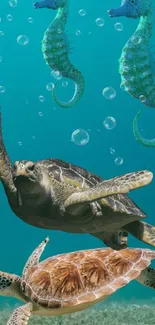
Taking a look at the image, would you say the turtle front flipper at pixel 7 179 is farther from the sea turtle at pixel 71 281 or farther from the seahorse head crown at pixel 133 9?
the seahorse head crown at pixel 133 9

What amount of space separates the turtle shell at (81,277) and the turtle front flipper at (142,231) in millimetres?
778

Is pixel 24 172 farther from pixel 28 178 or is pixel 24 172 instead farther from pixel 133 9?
pixel 133 9

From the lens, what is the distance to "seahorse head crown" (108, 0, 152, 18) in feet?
15.5

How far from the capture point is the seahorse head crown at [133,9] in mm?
4719

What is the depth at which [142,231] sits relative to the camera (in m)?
3.87

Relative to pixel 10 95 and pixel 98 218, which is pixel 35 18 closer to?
pixel 10 95

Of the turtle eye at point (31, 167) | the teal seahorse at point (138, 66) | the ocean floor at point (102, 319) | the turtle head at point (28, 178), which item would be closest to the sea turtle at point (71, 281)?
the teal seahorse at point (138, 66)

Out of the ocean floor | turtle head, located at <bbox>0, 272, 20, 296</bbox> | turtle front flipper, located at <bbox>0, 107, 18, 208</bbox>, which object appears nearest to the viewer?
turtle front flipper, located at <bbox>0, 107, 18, 208</bbox>

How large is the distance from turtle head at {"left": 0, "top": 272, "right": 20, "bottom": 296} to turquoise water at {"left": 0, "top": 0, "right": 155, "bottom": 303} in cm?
1011

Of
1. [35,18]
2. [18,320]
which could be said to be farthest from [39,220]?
[35,18]

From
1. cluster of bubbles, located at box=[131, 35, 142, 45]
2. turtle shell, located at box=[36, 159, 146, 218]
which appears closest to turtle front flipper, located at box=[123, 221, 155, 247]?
turtle shell, located at box=[36, 159, 146, 218]

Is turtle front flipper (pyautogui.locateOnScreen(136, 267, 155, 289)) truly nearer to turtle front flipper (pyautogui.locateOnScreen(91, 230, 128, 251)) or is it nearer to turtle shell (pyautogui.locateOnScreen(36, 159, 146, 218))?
turtle front flipper (pyautogui.locateOnScreen(91, 230, 128, 251))

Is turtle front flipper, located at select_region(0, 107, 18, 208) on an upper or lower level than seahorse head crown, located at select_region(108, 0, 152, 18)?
lower

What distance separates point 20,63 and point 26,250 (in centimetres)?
1183
